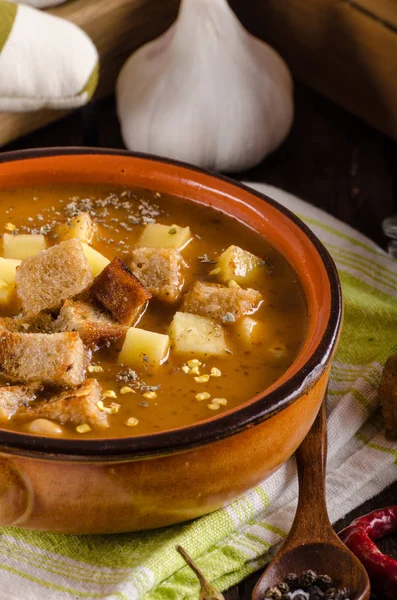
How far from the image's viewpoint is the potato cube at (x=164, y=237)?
10.2ft

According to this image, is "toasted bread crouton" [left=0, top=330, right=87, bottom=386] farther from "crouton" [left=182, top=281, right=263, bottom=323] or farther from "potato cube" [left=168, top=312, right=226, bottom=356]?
"crouton" [left=182, top=281, right=263, bottom=323]

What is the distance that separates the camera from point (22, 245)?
3035 mm

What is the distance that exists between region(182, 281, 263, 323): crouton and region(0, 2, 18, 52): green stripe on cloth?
1452 millimetres

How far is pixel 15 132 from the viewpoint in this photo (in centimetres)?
423

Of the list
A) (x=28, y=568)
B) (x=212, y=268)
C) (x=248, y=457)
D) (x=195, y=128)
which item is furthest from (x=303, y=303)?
(x=195, y=128)

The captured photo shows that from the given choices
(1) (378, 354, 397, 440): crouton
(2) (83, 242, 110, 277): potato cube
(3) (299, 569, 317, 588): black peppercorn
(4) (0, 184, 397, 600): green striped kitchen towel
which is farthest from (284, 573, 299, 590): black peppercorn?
(2) (83, 242, 110, 277): potato cube

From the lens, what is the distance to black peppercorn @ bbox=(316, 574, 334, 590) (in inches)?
93.7

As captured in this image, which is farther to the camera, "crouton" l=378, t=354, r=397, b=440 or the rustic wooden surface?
the rustic wooden surface

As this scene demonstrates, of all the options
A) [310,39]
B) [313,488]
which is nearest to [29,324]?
[313,488]

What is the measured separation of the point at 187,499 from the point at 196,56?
2.35 metres

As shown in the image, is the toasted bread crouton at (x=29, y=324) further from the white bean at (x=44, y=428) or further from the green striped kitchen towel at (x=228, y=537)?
the green striped kitchen towel at (x=228, y=537)

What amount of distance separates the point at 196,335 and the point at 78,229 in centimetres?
61

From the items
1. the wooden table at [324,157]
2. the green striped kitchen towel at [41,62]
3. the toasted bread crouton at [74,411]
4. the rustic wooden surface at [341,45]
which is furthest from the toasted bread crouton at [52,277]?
the rustic wooden surface at [341,45]

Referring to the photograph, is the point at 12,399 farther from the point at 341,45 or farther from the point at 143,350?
the point at 341,45
